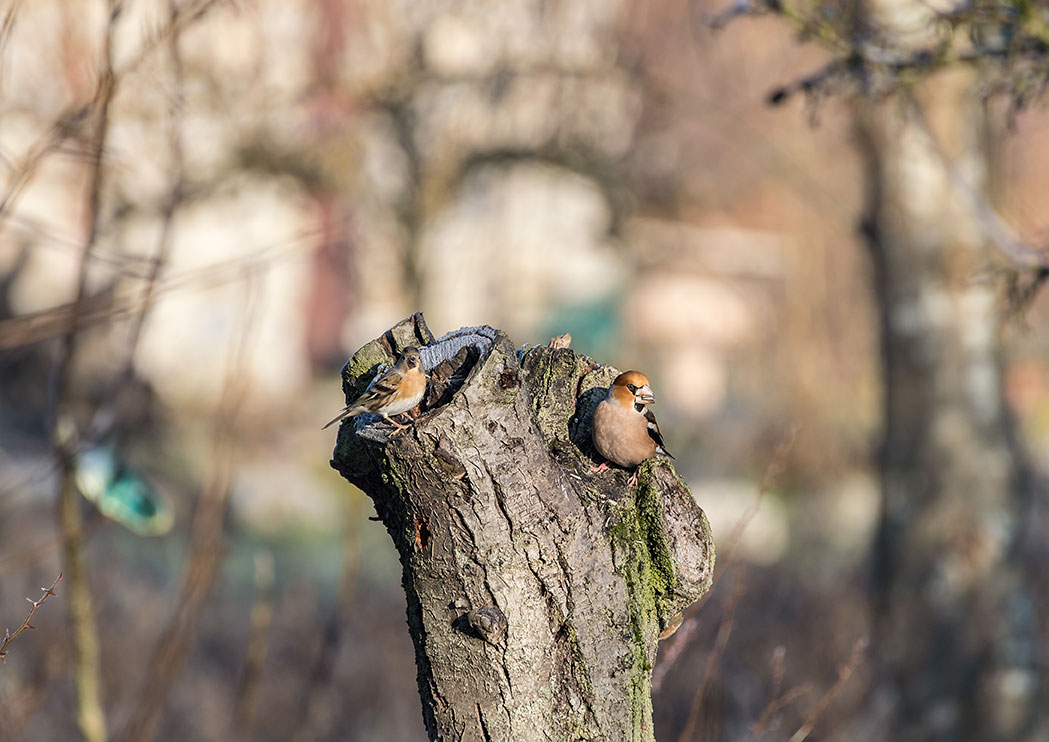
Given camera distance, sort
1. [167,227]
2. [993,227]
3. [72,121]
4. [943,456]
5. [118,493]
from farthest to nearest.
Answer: [943,456] < [993,227] < [118,493] < [167,227] < [72,121]

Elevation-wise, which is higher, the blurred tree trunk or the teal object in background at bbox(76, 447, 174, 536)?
the blurred tree trunk

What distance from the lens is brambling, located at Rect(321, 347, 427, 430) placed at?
192cm

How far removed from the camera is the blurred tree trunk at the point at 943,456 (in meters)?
6.05

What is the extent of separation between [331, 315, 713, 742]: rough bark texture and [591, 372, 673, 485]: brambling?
0.35ft

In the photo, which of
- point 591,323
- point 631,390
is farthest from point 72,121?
point 591,323

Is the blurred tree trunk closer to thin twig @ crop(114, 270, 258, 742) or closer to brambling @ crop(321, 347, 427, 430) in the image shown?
thin twig @ crop(114, 270, 258, 742)

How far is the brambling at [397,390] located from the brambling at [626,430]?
347mm

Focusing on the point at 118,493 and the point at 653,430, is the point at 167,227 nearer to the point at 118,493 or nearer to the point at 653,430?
the point at 118,493

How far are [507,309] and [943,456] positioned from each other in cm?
709

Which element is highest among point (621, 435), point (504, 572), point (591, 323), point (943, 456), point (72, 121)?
point (591, 323)

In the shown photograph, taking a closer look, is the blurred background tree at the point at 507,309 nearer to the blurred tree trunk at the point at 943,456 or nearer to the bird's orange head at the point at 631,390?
the blurred tree trunk at the point at 943,456

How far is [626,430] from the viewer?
1926mm

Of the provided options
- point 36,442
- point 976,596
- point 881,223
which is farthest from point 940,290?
point 36,442

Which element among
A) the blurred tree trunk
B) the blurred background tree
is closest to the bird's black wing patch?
the blurred background tree
